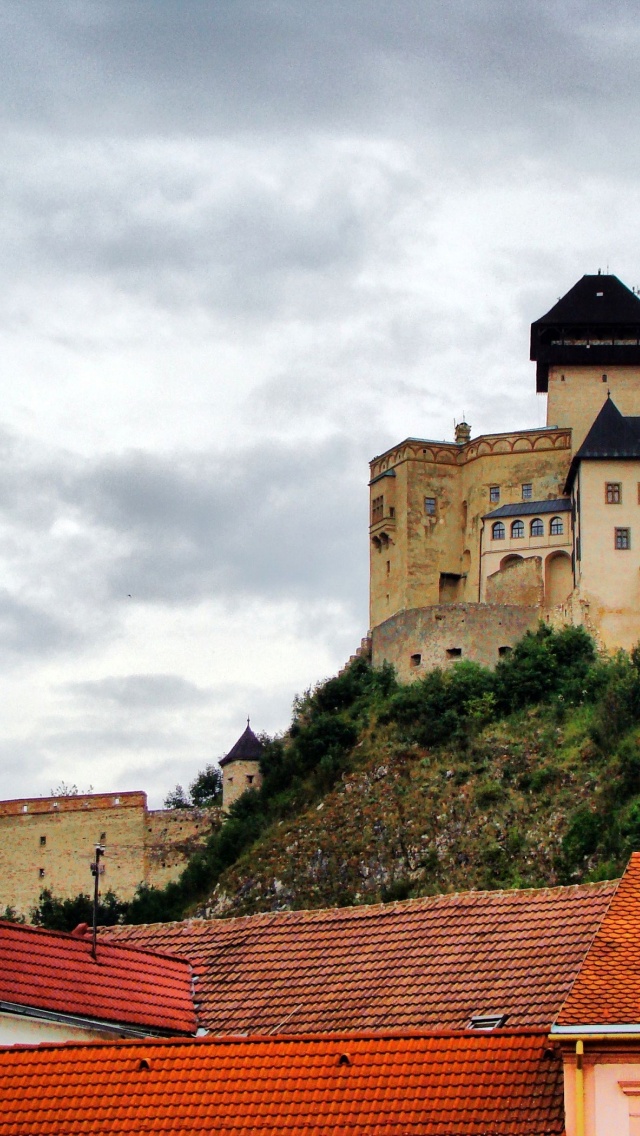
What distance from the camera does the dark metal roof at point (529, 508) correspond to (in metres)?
77.9

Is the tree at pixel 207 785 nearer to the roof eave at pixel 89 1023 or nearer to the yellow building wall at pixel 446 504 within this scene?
the yellow building wall at pixel 446 504

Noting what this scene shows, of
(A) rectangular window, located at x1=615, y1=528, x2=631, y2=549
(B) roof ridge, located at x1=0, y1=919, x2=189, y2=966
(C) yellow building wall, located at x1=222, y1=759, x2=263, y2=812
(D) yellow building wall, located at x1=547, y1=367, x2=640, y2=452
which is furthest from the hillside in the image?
(B) roof ridge, located at x1=0, y1=919, x2=189, y2=966

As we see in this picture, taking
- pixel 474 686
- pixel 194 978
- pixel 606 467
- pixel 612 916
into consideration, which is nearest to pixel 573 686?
pixel 474 686

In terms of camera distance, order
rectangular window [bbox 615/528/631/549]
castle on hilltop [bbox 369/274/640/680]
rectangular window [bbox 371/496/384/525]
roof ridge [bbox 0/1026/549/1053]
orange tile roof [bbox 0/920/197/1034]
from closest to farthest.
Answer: roof ridge [bbox 0/1026/549/1053] → orange tile roof [bbox 0/920/197/1034] → rectangular window [bbox 615/528/631/549] → castle on hilltop [bbox 369/274/640/680] → rectangular window [bbox 371/496/384/525]

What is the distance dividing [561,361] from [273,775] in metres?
21.0

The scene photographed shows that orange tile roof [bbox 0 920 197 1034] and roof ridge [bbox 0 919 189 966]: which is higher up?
roof ridge [bbox 0 919 189 966]

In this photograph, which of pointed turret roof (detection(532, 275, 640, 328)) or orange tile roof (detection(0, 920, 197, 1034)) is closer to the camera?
orange tile roof (detection(0, 920, 197, 1034))

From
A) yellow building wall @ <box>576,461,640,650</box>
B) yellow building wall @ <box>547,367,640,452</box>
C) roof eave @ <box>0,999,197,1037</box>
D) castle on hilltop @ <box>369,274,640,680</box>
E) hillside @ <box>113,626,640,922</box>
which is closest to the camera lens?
roof eave @ <box>0,999,197,1037</box>

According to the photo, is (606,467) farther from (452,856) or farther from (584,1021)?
(584,1021)

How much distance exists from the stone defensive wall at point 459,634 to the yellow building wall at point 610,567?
2.81 m

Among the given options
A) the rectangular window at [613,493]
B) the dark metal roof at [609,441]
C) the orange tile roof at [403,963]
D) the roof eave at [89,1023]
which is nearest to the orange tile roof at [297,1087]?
the roof eave at [89,1023]

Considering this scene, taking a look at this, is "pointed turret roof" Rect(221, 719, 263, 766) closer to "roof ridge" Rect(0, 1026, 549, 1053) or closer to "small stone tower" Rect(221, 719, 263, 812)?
"small stone tower" Rect(221, 719, 263, 812)

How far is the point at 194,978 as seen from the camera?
99.9 ft

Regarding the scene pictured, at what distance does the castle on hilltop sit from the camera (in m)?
73.4
